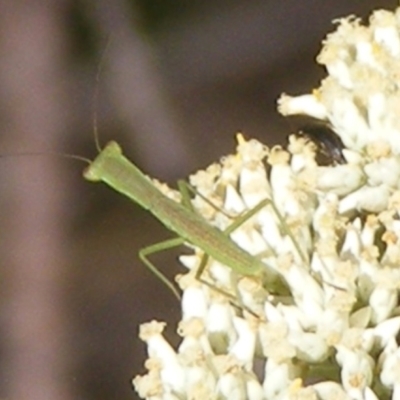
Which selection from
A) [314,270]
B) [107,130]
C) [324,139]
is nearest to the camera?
[314,270]

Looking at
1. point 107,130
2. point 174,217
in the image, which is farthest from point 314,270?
point 107,130

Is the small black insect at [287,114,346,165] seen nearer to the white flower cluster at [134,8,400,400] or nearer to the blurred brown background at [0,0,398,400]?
the white flower cluster at [134,8,400,400]

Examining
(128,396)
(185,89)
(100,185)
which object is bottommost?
(128,396)

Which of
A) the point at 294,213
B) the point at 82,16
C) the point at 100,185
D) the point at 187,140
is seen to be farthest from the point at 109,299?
the point at 294,213

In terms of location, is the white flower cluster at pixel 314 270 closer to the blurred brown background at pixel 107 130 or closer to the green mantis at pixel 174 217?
the green mantis at pixel 174 217

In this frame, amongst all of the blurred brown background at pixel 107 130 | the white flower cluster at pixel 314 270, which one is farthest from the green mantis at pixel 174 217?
the blurred brown background at pixel 107 130

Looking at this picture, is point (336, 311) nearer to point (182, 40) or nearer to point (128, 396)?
point (128, 396)

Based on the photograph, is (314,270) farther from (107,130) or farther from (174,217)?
(107,130)
